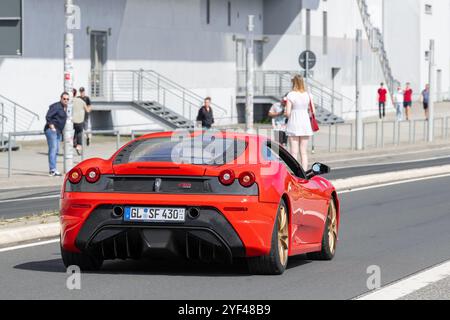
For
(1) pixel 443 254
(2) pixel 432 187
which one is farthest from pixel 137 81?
(1) pixel 443 254

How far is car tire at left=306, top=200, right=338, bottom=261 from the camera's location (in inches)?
511

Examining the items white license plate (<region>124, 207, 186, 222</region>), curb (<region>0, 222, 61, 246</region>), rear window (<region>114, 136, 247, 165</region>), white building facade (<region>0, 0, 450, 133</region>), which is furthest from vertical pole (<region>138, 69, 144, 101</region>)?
white license plate (<region>124, 207, 186, 222</region>)

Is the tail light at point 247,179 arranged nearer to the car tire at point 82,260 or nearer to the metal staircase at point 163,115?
the car tire at point 82,260

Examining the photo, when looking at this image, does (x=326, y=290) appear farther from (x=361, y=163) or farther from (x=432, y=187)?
(x=361, y=163)

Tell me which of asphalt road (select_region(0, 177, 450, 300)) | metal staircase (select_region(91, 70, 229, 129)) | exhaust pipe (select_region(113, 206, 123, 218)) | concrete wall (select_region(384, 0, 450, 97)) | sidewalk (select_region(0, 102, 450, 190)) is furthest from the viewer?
concrete wall (select_region(384, 0, 450, 97))

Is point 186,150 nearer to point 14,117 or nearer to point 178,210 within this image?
point 178,210

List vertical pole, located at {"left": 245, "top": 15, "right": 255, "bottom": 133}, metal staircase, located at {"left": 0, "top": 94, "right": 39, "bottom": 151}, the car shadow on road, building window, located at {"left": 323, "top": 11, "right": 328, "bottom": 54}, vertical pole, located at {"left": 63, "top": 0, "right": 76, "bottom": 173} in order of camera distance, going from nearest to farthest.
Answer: the car shadow on road → vertical pole, located at {"left": 63, "top": 0, "right": 76, "bottom": 173} → vertical pole, located at {"left": 245, "top": 15, "right": 255, "bottom": 133} → metal staircase, located at {"left": 0, "top": 94, "right": 39, "bottom": 151} → building window, located at {"left": 323, "top": 11, "right": 328, "bottom": 54}

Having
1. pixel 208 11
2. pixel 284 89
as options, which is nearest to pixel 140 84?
pixel 208 11

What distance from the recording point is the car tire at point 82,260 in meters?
11.5

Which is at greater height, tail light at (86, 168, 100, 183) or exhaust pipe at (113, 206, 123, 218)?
tail light at (86, 168, 100, 183)

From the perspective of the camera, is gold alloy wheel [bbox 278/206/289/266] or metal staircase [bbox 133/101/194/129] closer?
gold alloy wheel [bbox 278/206/289/266]

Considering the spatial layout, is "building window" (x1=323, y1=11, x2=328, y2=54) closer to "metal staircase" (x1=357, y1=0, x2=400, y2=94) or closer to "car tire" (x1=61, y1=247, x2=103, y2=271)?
"metal staircase" (x1=357, y1=0, x2=400, y2=94)

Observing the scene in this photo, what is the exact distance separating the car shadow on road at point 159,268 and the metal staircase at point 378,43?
56.0m

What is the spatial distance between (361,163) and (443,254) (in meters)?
23.0
